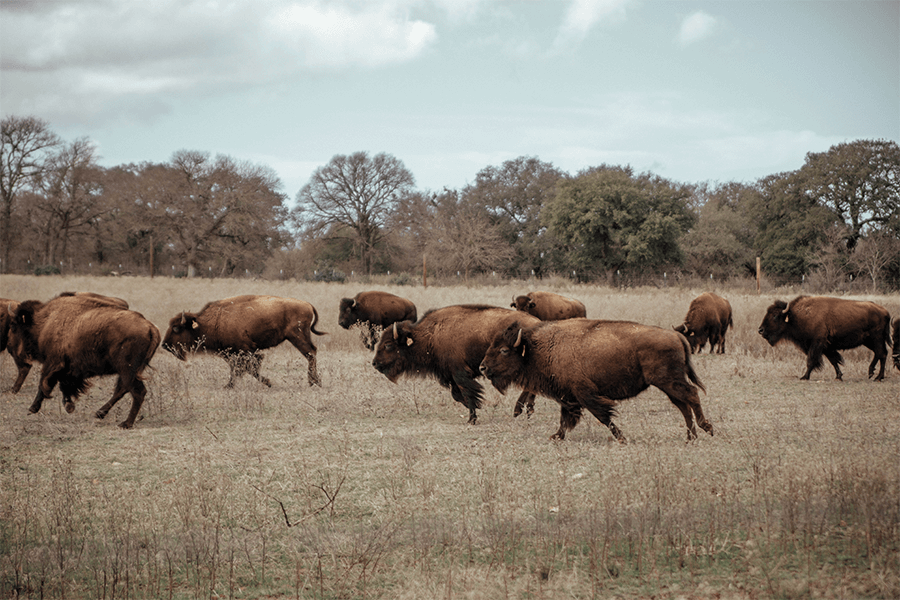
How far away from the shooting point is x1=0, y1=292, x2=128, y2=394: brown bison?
10383mm

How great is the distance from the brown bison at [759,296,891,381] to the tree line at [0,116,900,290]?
80.4 feet

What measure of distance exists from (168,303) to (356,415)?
15.6 metres

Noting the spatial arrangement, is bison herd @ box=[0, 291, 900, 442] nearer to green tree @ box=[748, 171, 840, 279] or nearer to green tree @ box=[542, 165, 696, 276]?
green tree @ box=[542, 165, 696, 276]

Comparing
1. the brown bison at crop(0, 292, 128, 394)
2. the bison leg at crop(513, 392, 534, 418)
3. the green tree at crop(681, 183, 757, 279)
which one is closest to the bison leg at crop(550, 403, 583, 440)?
the bison leg at crop(513, 392, 534, 418)

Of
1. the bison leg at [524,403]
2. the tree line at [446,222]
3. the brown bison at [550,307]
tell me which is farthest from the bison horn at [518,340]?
the tree line at [446,222]

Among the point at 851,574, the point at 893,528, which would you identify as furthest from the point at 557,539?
the point at 893,528

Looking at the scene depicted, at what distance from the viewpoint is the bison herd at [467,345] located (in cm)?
773

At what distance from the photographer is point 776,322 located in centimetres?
1321

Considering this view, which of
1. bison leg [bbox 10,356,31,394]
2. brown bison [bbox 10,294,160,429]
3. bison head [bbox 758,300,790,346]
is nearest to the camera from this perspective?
brown bison [bbox 10,294,160,429]

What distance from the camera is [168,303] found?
75.4 feet

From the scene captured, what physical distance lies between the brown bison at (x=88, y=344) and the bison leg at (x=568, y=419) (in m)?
5.23

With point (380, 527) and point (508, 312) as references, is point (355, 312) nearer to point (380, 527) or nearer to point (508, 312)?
point (508, 312)

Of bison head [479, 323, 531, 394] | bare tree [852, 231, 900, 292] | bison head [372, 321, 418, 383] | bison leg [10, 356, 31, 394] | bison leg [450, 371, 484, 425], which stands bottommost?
bison leg [10, 356, 31, 394]

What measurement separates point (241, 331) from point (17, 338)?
3.24 metres
